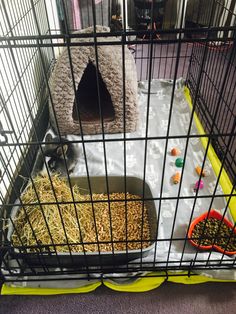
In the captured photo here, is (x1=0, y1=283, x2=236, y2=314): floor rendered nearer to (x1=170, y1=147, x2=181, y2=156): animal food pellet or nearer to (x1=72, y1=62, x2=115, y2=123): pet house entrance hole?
(x1=170, y1=147, x2=181, y2=156): animal food pellet

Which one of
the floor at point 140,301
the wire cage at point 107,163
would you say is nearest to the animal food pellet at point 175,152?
the wire cage at point 107,163

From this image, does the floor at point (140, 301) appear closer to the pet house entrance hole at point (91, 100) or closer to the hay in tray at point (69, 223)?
the hay in tray at point (69, 223)

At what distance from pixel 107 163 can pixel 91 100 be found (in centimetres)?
65

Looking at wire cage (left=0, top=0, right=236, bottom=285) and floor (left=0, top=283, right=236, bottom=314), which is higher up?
wire cage (left=0, top=0, right=236, bottom=285)

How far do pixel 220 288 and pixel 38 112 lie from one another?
1417mm

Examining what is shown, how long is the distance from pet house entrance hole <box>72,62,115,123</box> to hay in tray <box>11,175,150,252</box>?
0.66 meters

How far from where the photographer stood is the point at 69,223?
128 cm

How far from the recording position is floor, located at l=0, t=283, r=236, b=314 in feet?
3.70

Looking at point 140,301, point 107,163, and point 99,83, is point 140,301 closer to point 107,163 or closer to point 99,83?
point 107,163

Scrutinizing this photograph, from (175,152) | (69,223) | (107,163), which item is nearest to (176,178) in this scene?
(175,152)

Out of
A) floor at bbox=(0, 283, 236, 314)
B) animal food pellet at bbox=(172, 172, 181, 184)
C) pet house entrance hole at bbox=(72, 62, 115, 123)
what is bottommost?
floor at bbox=(0, 283, 236, 314)

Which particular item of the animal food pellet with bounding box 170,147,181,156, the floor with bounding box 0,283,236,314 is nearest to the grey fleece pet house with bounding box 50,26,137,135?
the animal food pellet with bounding box 170,147,181,156

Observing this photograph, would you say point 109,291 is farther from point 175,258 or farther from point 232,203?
point 232,203

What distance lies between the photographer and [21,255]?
110 centimetres
